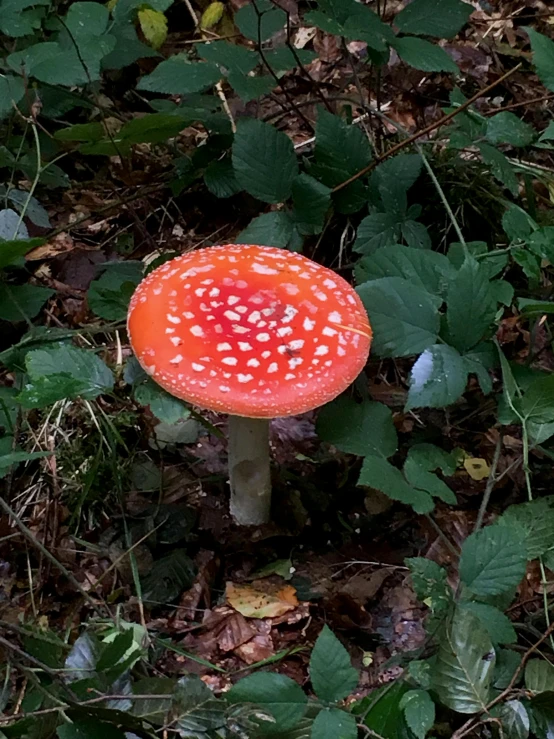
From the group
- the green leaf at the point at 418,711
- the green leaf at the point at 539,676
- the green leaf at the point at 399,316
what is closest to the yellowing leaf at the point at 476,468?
the green leaf at the point at 399,316

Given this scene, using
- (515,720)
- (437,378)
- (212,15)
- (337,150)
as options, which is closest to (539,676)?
(515,720)

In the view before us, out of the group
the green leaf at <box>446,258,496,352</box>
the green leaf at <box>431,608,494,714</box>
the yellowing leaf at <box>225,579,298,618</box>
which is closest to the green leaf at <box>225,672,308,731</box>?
the green leaf at <box>431,608,494,714</box>

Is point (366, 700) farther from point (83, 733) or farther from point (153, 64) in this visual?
point (153, 64)

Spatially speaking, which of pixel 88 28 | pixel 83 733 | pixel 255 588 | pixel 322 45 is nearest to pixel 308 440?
pixel 255 588

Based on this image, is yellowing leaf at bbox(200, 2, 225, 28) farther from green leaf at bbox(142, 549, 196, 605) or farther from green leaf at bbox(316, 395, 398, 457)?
green leaf at bbox(142, 549, 196, 605)

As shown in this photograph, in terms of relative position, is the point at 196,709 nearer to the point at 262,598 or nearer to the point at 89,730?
the point at 89,730

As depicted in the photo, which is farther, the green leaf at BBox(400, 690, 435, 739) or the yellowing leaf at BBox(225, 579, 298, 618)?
the yellowing leaf at BBox(225, 579, 298, 618)
